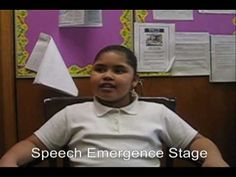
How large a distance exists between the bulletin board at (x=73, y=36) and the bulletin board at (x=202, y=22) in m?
0.06

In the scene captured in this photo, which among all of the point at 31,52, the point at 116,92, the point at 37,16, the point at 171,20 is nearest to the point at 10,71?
the point at 31,52

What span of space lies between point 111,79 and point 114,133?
0.51 feet

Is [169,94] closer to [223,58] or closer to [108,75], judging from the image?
[223,58]

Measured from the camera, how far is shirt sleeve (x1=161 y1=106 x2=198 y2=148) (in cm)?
120

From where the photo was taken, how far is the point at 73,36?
152cm

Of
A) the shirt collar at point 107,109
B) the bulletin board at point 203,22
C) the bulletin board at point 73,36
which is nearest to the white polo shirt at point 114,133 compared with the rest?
the shirt collar at point 107,109

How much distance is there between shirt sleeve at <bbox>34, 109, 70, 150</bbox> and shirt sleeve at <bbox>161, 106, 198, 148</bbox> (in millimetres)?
284

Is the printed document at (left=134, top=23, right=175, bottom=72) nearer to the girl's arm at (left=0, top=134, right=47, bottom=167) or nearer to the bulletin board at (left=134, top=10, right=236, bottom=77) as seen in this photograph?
the bulletin board at (left=134, top=10, right=236, bottom=77)

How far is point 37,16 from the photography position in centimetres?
150

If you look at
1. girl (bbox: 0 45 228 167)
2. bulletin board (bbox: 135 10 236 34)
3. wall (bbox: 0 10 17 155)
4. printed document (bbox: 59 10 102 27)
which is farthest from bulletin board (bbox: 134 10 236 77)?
wall (bbox: 0 10 17 155)

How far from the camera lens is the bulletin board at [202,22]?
5.11ft

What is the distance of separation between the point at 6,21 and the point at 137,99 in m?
0.60
